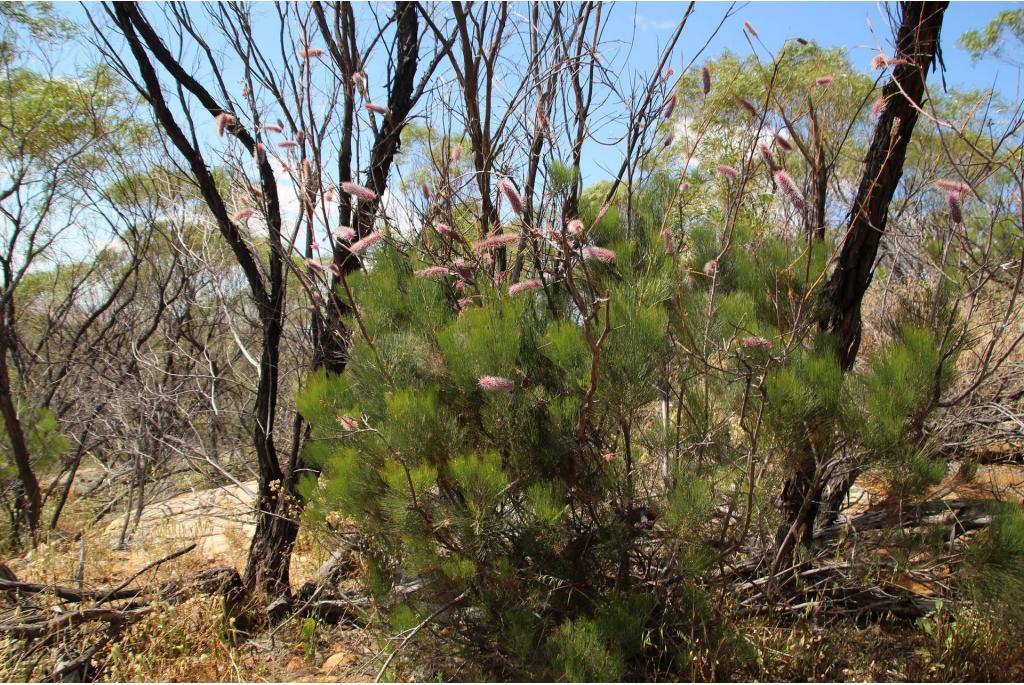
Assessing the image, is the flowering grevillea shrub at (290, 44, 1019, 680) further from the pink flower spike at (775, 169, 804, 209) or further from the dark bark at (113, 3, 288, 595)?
the dark bark at (113, 3, 288, 595)

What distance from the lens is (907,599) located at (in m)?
3.03

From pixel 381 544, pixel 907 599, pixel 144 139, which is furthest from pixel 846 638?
pixel 144 139

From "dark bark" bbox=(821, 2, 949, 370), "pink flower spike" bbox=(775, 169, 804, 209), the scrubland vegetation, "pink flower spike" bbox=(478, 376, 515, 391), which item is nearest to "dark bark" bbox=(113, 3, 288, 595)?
the scrubland vegetation

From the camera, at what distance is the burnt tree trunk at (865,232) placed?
111 inches

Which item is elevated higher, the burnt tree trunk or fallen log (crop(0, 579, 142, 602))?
the burnt tree trunk

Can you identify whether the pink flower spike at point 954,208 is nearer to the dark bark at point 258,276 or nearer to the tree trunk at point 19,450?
the dark bark at point 258,276

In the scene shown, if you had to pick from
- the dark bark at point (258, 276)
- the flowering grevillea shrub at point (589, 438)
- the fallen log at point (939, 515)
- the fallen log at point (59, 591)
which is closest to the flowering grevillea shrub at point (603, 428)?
the flowering grevillea shrub at point (589, 438)

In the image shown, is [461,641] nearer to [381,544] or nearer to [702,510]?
[381,544]

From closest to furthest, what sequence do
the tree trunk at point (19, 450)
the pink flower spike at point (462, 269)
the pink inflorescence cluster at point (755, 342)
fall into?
the pink inflorescence cluster at point (755, 342)
the pink flower spike at point (462, 269)
the tree trunk at point (19, 450)

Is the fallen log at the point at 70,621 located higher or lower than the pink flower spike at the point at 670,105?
lower

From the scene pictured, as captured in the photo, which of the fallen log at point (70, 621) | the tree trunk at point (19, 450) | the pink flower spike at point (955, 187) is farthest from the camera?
the tree trunk at point (19, 450)

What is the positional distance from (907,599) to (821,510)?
456mm

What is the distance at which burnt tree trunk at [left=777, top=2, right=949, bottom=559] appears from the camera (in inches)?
111

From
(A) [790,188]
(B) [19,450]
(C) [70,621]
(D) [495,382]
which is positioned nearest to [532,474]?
(D) [495,382]
